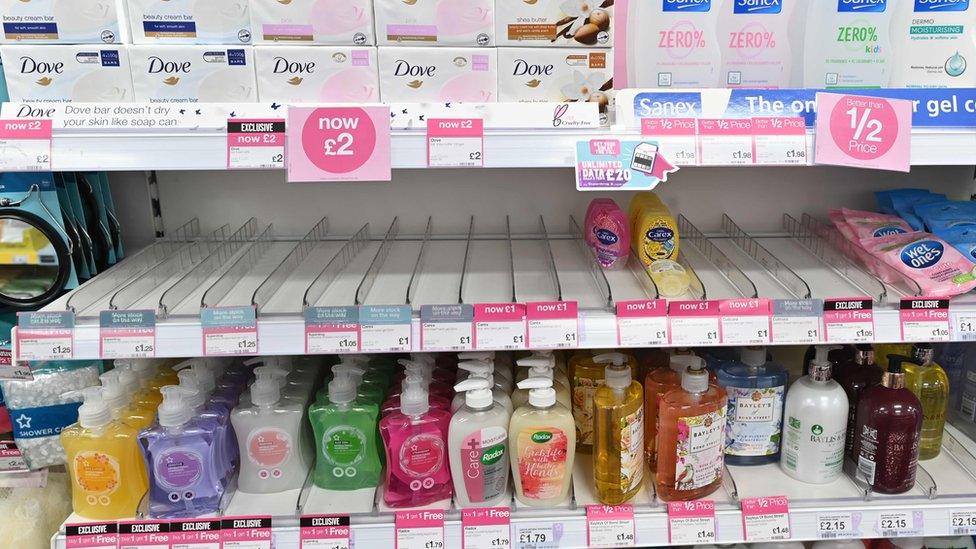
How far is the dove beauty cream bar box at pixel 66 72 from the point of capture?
1103 millimetres

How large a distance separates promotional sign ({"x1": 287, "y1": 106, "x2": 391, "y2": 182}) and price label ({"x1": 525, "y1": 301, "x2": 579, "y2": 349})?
34 cm

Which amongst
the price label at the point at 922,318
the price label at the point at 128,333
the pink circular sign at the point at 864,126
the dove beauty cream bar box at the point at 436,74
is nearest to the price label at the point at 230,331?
the price label at the point at 128,333

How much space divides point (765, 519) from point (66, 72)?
1454mm

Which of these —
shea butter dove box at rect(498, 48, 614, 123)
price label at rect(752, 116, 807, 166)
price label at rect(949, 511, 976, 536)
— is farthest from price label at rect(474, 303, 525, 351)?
price label at rect(949, 511, 976, 536)

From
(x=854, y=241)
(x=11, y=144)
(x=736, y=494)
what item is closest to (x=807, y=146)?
(x=854, y=241)

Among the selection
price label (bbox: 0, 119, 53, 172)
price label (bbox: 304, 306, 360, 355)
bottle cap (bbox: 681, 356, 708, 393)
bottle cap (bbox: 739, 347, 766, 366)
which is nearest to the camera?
price label (bbox: 0, 119, 53, 172)

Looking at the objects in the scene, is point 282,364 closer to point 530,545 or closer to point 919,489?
point 530,545

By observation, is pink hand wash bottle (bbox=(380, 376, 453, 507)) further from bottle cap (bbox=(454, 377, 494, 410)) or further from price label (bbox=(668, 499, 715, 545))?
price label (bbox=(668, 499, 715, 545))

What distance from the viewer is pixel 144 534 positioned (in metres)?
1.22

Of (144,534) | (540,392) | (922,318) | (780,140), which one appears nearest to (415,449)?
(540,392)

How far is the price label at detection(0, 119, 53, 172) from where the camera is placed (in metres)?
1.03

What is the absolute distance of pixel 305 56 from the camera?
3.67ft

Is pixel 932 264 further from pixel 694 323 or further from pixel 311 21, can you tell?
pixel 311 21

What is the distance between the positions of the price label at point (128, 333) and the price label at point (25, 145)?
26 cm
